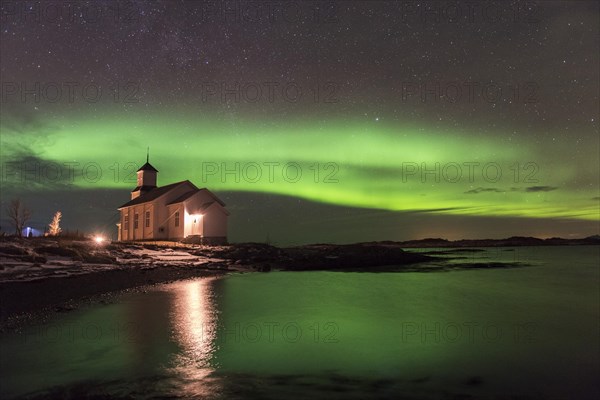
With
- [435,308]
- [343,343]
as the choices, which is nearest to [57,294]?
[343,343]

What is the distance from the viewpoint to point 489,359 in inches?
471

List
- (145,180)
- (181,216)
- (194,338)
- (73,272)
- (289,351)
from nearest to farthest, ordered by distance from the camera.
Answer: (289,351) < (194,338) < (73,272) < (181,216) < (145,180)

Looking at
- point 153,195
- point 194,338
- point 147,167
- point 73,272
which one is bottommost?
point 194,338

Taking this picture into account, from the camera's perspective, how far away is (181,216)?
53281 millimetres

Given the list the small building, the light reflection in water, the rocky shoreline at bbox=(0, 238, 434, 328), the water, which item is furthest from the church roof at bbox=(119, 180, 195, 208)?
the light reflection in water

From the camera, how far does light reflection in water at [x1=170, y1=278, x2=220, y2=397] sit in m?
8.15

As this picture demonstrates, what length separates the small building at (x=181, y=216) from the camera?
5309 centimetres

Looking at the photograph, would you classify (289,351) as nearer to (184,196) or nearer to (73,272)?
(73,272)

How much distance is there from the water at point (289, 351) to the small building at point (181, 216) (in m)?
31.7

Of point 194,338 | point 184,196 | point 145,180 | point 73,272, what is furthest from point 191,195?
point 194,338

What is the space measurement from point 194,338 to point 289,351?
270cm

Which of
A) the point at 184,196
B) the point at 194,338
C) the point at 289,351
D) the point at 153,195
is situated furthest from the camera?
the point at 153,195

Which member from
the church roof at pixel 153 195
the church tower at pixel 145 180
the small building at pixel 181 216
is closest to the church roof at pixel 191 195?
the small building at pixel 181 216

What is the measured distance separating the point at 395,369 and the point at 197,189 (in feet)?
164
